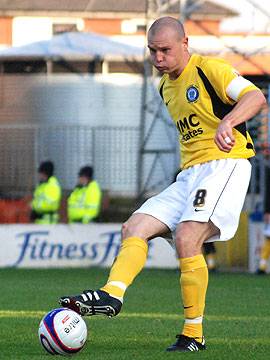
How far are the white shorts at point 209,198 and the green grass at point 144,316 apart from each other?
84 centimetres

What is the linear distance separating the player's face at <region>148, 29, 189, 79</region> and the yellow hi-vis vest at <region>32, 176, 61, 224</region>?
1361cm

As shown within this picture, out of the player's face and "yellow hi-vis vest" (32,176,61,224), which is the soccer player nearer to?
the player's face

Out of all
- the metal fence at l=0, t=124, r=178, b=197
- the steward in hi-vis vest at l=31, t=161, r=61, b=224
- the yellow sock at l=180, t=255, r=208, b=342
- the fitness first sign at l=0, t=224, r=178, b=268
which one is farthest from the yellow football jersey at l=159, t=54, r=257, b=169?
the metal fence at l=0, t=124, r=178, b=197

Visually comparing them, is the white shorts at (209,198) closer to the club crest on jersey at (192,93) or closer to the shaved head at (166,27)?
the club crest on jersey at (192,93)

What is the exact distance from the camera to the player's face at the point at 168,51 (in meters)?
7.74

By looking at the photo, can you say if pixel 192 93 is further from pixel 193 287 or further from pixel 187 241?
pixel 193 287

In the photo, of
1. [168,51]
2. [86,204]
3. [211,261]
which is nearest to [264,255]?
[211,261]

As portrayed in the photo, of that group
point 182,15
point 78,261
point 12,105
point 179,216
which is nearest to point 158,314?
point 179,216

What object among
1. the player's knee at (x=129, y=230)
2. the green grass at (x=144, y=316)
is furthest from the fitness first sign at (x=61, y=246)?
the player's knee at (x=129, y=230)

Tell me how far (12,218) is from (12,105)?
5.68 m

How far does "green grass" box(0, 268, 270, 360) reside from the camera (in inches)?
315

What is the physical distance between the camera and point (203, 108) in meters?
7.94

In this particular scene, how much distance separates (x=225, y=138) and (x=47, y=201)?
47.5 ft

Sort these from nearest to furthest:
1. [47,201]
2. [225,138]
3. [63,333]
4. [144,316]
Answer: [225,138]
[63,333]
[144,316]
[47,201]
